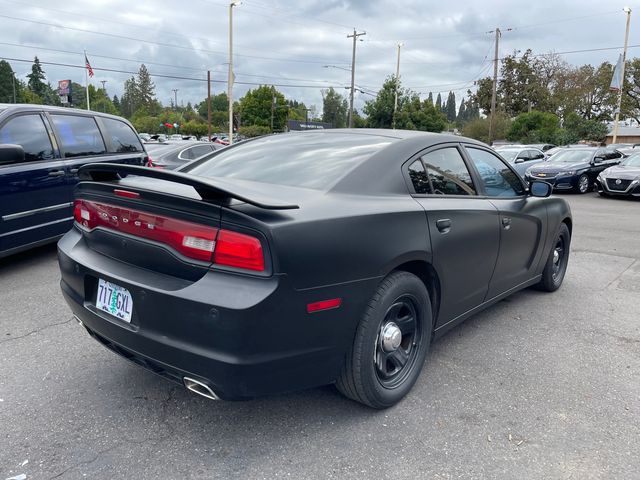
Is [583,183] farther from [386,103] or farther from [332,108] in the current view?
[332,108]

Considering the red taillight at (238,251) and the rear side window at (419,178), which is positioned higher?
the rear side window at (419,178)

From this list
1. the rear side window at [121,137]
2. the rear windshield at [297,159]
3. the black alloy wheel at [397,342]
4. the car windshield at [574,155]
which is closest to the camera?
the black alloy wheel at [397,342]

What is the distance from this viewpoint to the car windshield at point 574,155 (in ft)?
55.2

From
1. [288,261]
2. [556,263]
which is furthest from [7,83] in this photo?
[288,261]

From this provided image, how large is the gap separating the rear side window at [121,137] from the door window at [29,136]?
45.3 inches

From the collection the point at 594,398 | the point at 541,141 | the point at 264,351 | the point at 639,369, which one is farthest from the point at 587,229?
the point at 541,141

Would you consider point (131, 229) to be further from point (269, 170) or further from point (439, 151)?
point (439, 151)

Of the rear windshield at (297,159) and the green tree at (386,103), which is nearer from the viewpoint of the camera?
the rear windshield at (297,159)

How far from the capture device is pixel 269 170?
9.97ft

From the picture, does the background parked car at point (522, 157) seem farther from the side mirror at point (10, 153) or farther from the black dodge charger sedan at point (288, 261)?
the side mirror at point (10, 153)

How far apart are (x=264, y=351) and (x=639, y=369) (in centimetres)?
270

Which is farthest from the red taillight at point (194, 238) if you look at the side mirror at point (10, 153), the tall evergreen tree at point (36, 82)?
the tall evergreen tree at point (36, 82)

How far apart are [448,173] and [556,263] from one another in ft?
7.97

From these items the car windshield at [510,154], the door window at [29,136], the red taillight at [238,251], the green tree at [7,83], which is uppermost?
the green tree at [7,83]
